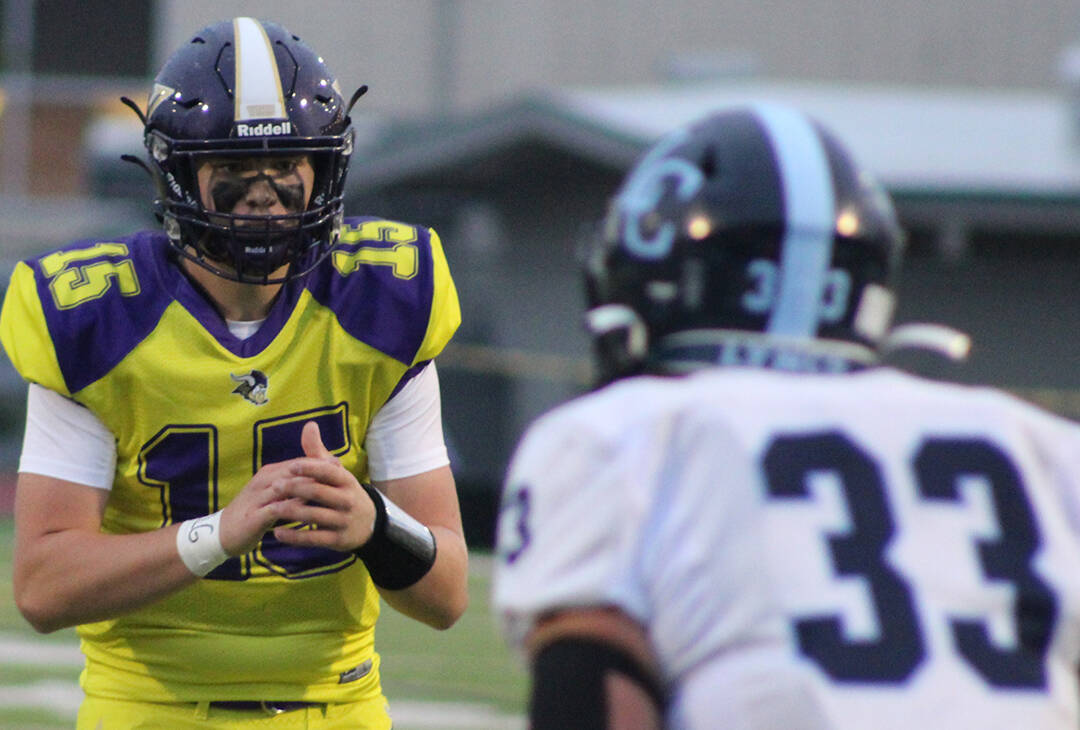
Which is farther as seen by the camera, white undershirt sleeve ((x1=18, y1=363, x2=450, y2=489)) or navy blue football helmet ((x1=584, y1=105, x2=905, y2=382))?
white undershirt sleeve ((x1=18, y1=363, x2=450, y2=489))

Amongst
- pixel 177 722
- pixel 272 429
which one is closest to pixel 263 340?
pixel 272 429

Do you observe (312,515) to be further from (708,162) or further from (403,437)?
(708,162)

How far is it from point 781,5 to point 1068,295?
8.15 meters

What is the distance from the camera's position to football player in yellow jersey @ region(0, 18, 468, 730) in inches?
105

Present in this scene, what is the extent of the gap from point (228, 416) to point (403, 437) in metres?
0.31

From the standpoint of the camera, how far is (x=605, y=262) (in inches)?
83.6

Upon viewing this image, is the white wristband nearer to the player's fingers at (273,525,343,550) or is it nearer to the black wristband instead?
the player's fingers at (273,525,343,550)

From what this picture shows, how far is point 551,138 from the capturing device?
1402cm

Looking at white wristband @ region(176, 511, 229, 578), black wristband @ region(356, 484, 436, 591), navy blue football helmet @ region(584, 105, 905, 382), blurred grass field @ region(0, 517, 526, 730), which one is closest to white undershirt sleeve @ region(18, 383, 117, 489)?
white wristband @ region(176, 511, 229, 578)

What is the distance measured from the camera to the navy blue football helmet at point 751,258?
1972 mm

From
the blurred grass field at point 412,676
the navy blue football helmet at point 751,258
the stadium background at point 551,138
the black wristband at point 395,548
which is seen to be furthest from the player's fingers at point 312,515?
the blurred grass field at point 412,676

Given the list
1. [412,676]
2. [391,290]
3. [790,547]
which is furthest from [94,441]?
[412,676]

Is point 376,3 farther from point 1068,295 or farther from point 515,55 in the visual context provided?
point 1068,295

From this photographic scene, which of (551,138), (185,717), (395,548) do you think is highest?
(395,548)
